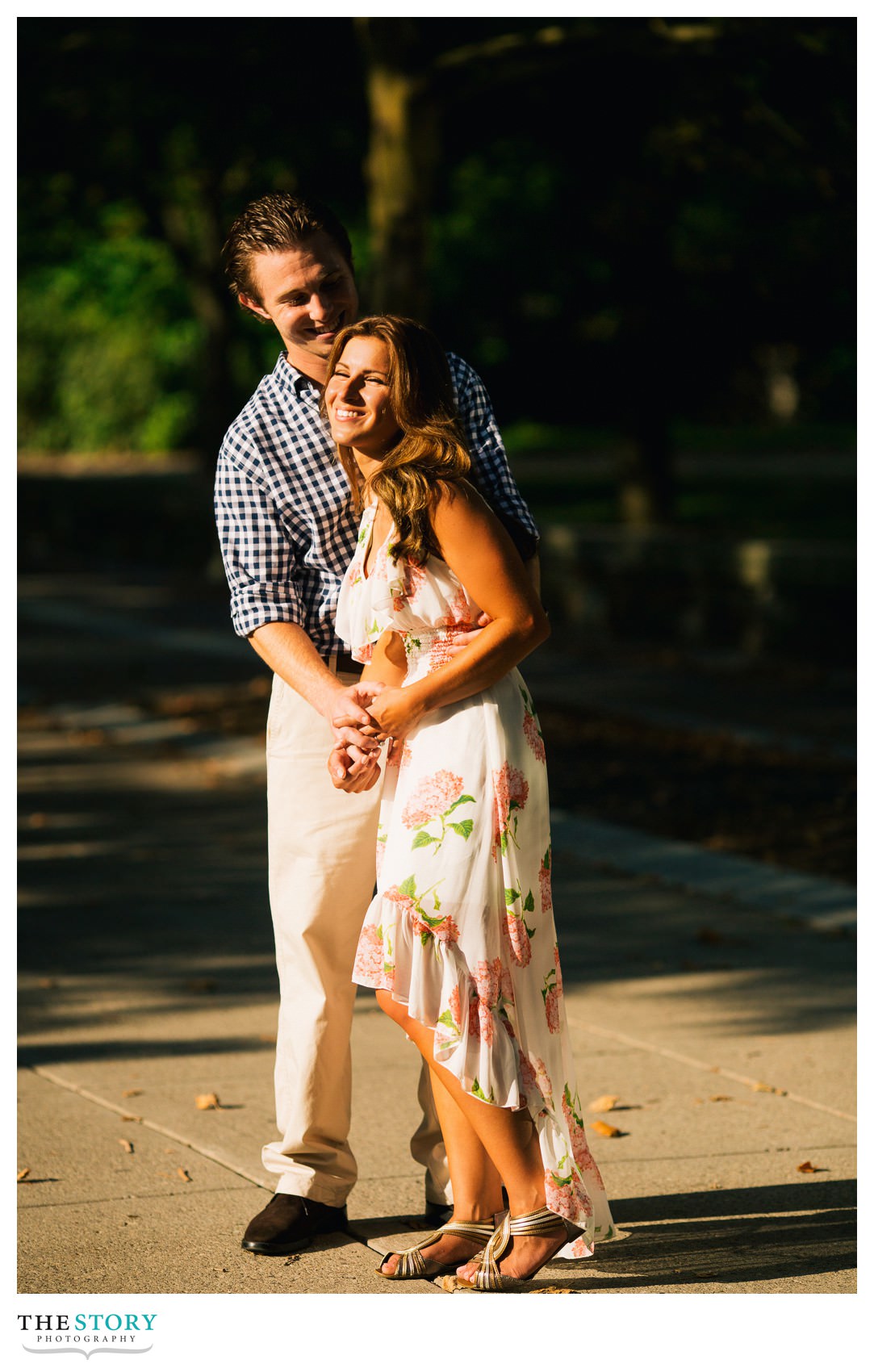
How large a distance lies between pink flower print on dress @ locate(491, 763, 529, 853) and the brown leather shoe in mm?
1026

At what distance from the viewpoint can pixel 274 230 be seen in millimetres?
3566

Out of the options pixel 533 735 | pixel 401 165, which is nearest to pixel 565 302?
pixel 401 165

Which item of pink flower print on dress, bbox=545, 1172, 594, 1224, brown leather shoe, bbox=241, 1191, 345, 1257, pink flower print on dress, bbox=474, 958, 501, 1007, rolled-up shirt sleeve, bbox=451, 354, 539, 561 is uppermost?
rolled-up shirt sleeve, bbox=451, 354, 539, 561

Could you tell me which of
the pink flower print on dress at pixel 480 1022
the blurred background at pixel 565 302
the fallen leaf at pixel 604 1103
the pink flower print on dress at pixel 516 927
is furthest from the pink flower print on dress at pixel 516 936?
the blurred background at pixel 565 302

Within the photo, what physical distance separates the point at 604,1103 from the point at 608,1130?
0.58ft

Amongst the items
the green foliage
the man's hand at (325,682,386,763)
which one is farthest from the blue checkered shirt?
the green foliage

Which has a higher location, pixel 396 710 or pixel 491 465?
pixel 491 465

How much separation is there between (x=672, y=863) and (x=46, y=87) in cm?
967

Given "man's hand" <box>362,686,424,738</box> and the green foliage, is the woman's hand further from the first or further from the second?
the green foliage

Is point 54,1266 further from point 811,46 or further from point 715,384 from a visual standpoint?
point 715,384

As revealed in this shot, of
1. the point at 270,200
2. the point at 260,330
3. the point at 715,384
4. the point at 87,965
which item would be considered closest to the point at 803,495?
the point at 715,384

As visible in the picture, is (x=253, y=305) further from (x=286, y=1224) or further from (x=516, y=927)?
(x=286, y=1224)

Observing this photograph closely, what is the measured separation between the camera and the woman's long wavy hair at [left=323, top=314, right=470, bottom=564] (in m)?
3.27

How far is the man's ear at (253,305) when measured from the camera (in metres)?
3.69
